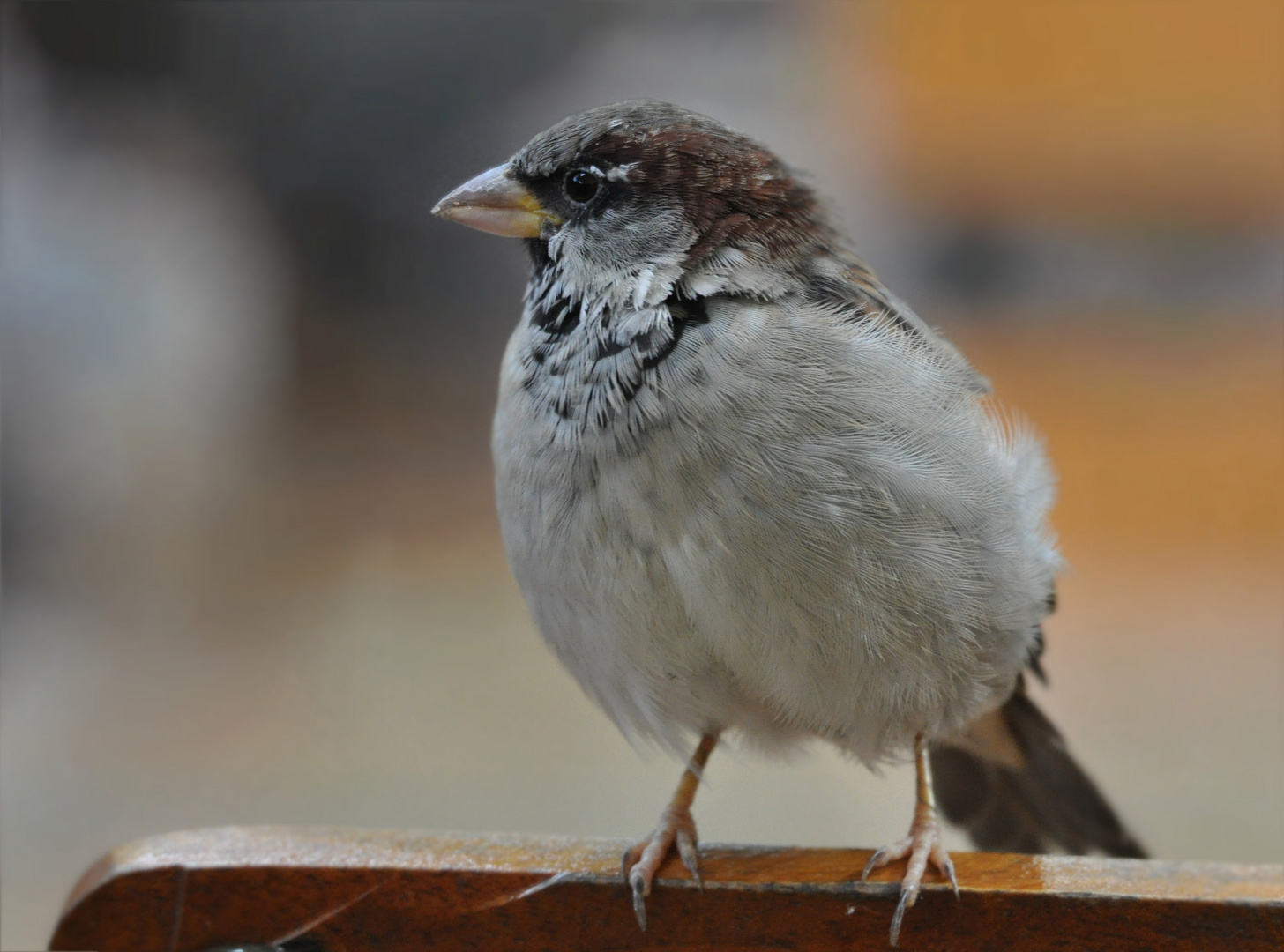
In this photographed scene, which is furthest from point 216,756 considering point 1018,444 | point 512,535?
point 1018,444

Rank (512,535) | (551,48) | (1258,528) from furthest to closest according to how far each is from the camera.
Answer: (1258,528), (551,48), (512,535)

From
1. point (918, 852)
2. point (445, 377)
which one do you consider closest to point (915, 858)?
point (918, 852)

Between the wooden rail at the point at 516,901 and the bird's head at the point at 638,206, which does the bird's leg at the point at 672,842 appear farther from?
the bird's head at the point at 638,206

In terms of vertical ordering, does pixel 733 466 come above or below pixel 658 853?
above

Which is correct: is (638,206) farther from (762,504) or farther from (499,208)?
(762,504)

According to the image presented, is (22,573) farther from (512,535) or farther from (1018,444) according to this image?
(1018,444)
